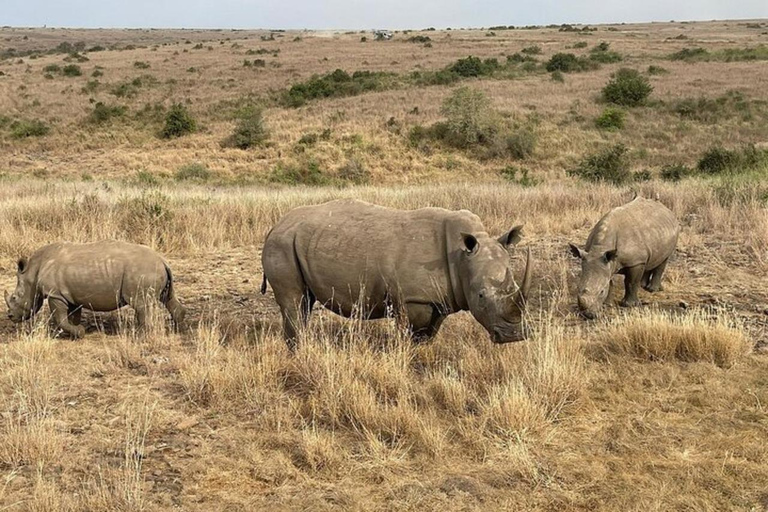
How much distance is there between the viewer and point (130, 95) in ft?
132

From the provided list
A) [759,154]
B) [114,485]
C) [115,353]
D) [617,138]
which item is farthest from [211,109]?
[114,485]

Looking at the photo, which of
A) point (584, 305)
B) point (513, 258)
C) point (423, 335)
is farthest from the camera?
point (513, 258)

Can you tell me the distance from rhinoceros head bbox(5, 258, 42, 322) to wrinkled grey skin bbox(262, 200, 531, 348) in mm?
3053

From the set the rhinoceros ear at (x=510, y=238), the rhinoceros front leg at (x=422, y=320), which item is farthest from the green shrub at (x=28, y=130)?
the rhinoceros ear at (x=510, y=238)

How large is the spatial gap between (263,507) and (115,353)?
2901mm

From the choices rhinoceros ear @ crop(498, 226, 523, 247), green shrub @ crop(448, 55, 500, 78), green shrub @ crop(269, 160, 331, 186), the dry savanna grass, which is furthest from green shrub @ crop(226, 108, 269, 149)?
rhinoceros ear @ crop(498, 226, 523, 247)

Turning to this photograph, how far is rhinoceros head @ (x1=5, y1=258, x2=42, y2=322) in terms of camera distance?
7.05 meters

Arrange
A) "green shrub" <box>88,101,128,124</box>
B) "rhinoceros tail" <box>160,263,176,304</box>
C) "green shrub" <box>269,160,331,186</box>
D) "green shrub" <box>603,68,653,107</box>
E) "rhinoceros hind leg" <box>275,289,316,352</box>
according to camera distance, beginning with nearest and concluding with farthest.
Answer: "rhinoceros hind leg" <box>275,289,316,352</box>, "rhinoceros tail" <box>160,263,176,304</box>, "green shrub" <box>269,160,331,186</box>, "green shrub" <box>88,101,128,124</box>, "green shrub" <box>603,68,653,107</box>

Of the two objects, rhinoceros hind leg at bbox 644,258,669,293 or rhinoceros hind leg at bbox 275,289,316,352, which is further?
rhinoceros hind leg at bbox 644,258,669,293

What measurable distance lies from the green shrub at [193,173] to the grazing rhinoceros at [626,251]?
19.4 metres

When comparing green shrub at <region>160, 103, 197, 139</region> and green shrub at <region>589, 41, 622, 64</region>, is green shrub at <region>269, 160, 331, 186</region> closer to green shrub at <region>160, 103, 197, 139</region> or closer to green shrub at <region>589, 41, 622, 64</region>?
green shrub at <region>160, 103, 197, 139</region>

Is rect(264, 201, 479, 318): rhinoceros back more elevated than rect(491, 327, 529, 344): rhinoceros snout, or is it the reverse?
rect(264, 201, 479, 318): rhinoceros back

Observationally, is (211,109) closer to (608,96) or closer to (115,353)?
(608,96)

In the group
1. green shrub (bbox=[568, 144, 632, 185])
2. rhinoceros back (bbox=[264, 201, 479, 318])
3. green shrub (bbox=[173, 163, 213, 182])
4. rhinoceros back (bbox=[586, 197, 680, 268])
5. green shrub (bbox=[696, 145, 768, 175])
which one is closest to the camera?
rhinoceros back (bbox=[264, 201, 479, 318])
